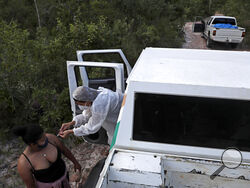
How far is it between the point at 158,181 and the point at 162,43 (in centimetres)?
933

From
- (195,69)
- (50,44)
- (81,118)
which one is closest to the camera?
(195,69)

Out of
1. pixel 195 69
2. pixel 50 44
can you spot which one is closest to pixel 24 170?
pixel 195 69

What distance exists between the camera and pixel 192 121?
81.6 inches

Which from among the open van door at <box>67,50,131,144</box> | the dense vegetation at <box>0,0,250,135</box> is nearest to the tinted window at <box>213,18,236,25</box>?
the dense vegetation at <box>0,0,250,135</box>

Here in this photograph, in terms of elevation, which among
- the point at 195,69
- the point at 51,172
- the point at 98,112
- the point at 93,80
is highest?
the point at 195,69

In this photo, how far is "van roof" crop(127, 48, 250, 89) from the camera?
6.87 ft

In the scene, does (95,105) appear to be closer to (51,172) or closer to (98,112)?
(98,112)

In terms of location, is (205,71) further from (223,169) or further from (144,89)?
(223,169)

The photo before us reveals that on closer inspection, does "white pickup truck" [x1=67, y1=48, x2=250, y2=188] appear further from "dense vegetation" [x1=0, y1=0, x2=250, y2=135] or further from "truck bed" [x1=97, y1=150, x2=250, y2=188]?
"dense vegetation" [x1=0, y1=0, x2=250, y2=135]

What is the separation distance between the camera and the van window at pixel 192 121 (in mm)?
1983

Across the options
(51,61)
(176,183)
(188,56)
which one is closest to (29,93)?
(51,61)

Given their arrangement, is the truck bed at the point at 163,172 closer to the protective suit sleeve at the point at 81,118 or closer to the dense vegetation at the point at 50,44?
the protective suit sleeve at the point at 81,118

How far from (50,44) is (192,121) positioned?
505 centimetres

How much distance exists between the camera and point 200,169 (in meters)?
1.98
